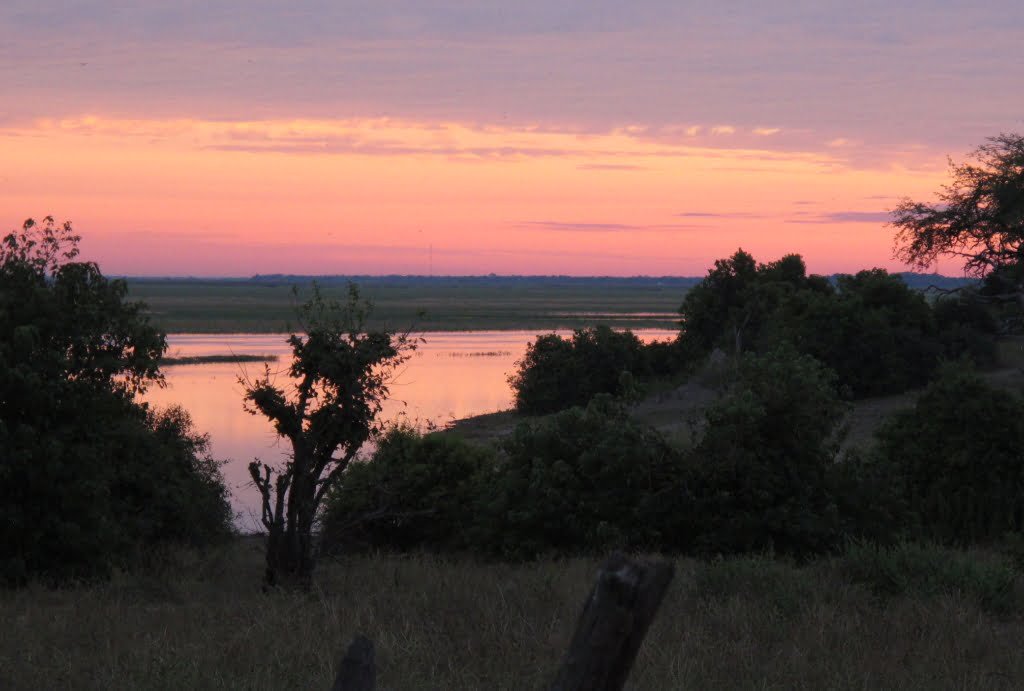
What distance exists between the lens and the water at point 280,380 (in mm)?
34619

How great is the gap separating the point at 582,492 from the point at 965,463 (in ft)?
25.5

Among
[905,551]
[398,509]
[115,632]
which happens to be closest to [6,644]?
[115,632]

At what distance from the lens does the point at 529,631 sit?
9773 millimetres

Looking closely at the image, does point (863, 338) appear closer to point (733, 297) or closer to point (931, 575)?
point (733, 297)

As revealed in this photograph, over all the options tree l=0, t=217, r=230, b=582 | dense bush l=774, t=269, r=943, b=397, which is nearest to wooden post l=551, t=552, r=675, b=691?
tree l=0, t=217, r=230, b=582

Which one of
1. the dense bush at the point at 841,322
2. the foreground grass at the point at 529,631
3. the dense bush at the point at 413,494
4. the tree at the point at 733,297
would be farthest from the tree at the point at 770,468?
the tree at the point at 733,297

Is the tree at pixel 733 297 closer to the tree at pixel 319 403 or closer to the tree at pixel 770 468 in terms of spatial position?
the tree at pixel 770 468

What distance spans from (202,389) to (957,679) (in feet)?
154

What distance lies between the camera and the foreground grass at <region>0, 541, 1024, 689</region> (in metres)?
8.33

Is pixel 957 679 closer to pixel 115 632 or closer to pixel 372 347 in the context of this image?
pixel 115 632

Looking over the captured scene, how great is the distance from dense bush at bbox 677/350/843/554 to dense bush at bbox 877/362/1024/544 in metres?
3.17

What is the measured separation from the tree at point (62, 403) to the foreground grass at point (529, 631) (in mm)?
2323

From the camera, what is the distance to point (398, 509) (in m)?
19.8

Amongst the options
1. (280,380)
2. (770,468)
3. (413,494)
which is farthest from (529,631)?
(280,380)
